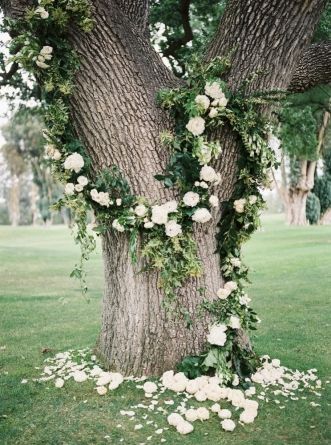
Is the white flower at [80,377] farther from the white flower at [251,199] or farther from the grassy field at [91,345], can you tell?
the white flower at [251,199]

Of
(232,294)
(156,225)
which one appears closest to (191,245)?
(156,225)

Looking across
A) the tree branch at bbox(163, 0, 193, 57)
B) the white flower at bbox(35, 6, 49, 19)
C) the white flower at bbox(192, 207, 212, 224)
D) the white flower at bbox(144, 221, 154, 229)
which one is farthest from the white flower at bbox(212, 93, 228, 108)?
the tree branch at bbox(163, 0, 193, 57)

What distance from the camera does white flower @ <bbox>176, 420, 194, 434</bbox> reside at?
364cm

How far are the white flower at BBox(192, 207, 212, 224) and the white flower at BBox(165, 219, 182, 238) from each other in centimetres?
16

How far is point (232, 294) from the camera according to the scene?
4.63m

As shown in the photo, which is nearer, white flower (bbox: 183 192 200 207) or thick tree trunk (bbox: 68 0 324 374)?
thick tree trunk (bbox: 68 0 324 374)

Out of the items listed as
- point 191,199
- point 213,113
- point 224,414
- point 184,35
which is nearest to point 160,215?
point 191,199

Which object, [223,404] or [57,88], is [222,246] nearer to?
[223,404]

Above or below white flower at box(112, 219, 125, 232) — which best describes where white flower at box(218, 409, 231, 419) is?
below

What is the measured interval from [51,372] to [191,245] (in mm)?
1949

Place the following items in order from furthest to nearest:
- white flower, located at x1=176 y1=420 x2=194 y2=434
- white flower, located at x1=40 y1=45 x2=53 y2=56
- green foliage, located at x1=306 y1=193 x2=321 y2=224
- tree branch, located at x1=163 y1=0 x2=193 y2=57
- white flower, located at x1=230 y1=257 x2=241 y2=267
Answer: green foliage, located at x1=306 y1=193 x2=321 y2=224
tree branch, located at x1=163 y1=0 x2=193 y2=57
white flower, located at x1=230 y1=257 x2=241 y2=267
white flower, located at x1=40 y1=45 x2=53 y2=56
white flower, located at x1=176 y1=420 x2=194 y2=434

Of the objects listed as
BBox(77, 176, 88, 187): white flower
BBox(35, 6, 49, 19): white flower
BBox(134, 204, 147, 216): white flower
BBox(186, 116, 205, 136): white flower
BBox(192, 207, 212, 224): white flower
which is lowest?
BBox(192, 207, 212, 224): white flower

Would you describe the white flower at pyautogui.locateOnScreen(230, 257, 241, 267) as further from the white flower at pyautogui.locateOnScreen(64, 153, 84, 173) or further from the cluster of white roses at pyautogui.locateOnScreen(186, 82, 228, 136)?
the white flower at pyautogui.locateOnScreen(64, 153, 84, 173)

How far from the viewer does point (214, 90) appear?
4.21m
